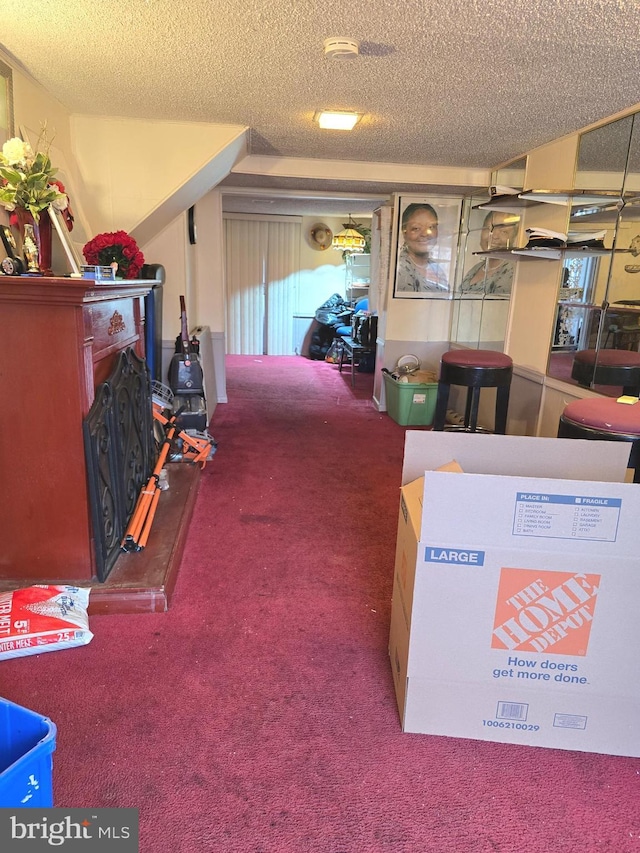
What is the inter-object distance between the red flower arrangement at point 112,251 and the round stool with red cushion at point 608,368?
2.49 metres

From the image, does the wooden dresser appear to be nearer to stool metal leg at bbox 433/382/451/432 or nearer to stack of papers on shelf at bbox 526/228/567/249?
stool metal leg at bbox 433/382/451/432

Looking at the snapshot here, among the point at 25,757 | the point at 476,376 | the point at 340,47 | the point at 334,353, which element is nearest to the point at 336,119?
the point at 340,47

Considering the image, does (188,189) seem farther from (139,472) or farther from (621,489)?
(621,489)

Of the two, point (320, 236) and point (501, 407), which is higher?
point (320, 236)

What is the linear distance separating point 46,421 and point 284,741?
1279mm

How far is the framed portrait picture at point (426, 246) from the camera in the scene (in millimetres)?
4926

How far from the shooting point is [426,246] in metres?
5.00

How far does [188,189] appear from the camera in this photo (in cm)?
359

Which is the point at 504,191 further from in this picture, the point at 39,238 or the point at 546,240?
the point at 39,238

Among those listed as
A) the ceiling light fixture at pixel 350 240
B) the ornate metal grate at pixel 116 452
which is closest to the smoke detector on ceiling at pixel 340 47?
the ornate metal grate at pixel 116 452

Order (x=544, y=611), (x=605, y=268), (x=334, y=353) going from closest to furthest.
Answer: (x=544, y=611)
(x=605, y=268)
(x=334, y=353)

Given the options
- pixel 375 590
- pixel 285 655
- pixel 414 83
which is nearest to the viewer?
pixel 285 655

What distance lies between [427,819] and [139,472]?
1.91m

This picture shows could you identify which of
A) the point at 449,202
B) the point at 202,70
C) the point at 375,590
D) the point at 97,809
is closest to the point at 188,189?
the point at 202,70
